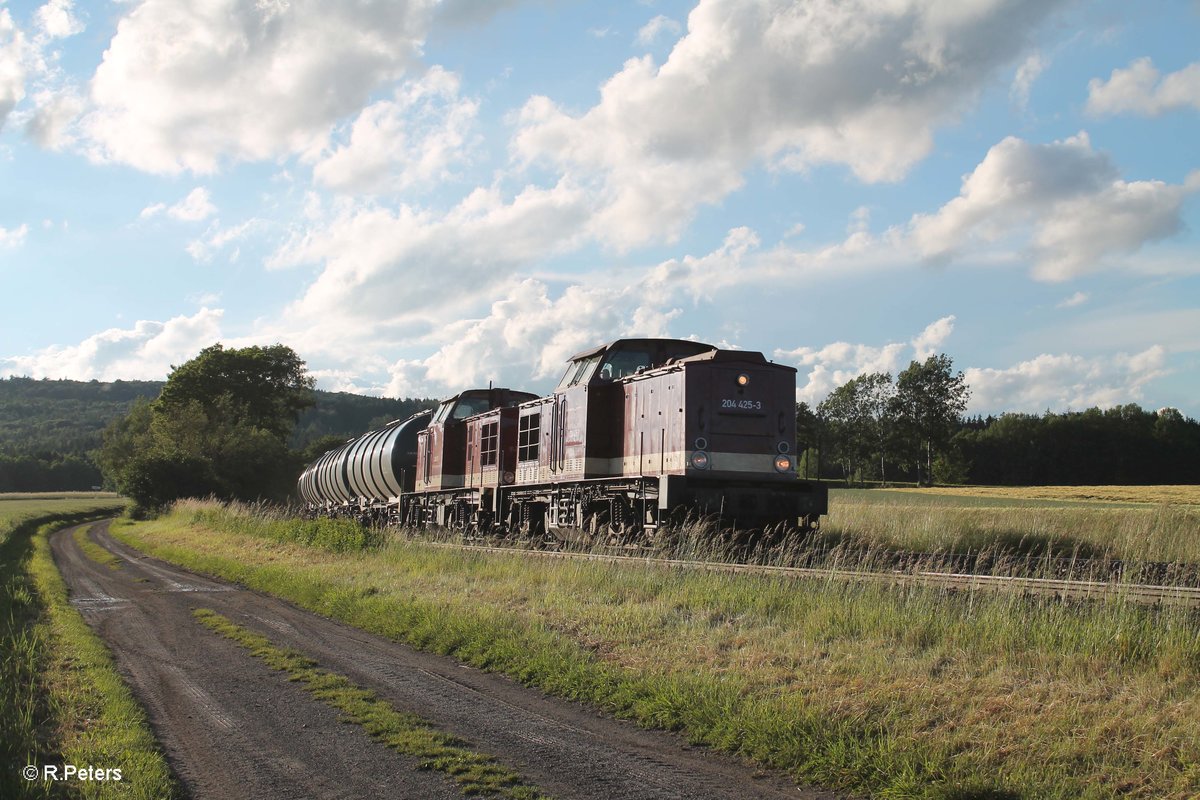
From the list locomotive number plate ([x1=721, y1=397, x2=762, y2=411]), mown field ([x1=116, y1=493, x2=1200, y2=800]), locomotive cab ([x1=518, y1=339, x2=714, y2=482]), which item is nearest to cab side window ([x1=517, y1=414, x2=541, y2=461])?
locomotive cab ([x1=518, y1=339, x2=714, y2=482])

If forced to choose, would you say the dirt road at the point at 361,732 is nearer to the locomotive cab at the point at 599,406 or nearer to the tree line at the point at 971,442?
the locomotive cab at the point at 599,406

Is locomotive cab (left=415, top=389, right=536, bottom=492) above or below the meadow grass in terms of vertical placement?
above

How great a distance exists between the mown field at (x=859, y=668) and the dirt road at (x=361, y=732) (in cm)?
35

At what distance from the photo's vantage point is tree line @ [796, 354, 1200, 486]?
82.2 m

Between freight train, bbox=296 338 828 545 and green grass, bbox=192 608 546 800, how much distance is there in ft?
23.5

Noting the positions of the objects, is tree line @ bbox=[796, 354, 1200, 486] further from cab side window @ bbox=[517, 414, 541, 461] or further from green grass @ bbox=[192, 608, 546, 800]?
green grass @ bbox=[192, 608, 546, 800]

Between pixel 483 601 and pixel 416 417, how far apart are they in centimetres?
2081

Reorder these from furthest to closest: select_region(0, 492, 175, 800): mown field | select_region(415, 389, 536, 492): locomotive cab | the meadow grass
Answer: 1. the meadow grass
2. select_region(415, 389, 536, 492): locomotive cab
3. select_region(0, 492, 175, 800): mown field

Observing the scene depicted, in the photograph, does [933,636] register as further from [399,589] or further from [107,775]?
[399,589]

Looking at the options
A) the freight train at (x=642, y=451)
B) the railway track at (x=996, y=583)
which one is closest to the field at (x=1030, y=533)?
the freight train at (x=642, y=451)

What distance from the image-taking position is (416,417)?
31484 millimetres

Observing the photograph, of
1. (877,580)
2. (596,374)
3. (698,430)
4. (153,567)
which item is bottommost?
(153,567)

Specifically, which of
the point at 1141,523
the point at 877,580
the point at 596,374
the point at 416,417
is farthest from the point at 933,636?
the point at 416,417

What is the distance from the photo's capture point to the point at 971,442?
99.4 metres
